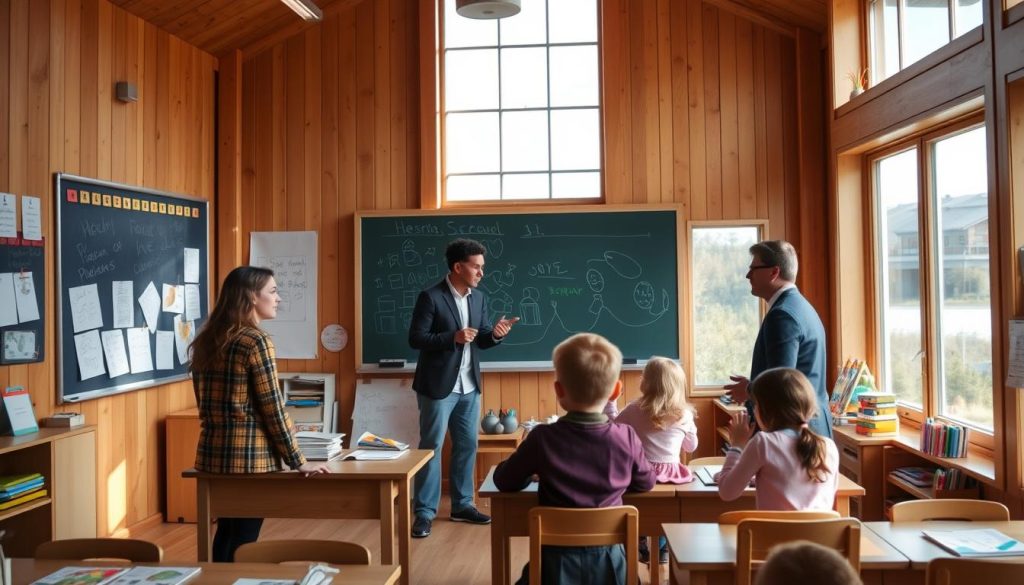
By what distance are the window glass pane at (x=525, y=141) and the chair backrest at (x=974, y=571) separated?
437 centimetres

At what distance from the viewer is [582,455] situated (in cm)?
267

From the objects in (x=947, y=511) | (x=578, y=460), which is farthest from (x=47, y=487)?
(x=947, y=511)

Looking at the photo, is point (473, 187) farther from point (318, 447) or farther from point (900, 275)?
point (318, 447)

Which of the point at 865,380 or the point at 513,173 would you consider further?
the point at 513,173

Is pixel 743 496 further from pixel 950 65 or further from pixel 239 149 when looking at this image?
pixel 239 149

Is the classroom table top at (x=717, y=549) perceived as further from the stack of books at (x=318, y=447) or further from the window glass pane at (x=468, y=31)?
the window glass pane at (x=468, y=31)

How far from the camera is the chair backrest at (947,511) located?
105 inches

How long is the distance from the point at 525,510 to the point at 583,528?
1.77ft

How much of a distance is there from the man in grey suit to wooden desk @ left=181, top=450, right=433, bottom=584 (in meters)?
1.42

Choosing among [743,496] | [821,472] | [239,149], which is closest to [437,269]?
[239,149]

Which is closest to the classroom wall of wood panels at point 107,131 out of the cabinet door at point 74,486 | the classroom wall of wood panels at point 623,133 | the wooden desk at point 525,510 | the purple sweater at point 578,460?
the cabinet door at point 74,486

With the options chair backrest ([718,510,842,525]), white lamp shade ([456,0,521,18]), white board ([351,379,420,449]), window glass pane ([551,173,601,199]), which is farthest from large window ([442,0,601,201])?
chair backrest ([718,510,842,525])

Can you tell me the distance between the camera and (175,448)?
5398 millimetres

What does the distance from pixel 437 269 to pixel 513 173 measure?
879 mm
